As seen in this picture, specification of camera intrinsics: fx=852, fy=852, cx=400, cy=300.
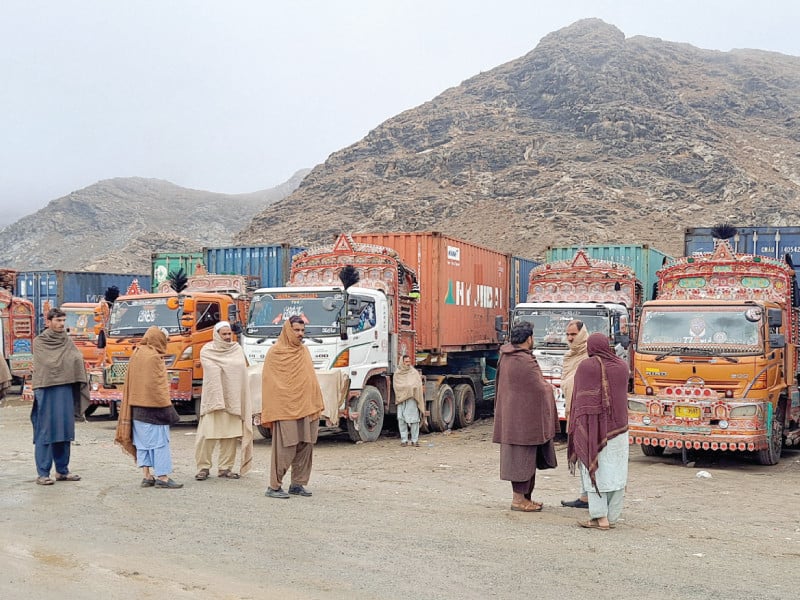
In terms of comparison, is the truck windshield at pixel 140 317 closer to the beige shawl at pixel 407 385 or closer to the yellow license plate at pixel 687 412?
the beige shawl at pixel 407 385

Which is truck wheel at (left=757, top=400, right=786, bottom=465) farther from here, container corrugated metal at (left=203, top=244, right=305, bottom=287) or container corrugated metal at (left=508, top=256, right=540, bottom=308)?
container corrugated metal at (left=203, top=244, right=305, bottom=287)

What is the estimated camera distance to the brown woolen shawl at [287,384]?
7.59 metres

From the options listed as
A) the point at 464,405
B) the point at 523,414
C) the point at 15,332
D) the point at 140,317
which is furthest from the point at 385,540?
the point at 15,332

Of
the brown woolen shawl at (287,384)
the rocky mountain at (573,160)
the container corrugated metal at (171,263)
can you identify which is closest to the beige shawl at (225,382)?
the brown woolen shawl at (287,384)

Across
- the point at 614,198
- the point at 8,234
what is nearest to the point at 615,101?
the point at 614,198

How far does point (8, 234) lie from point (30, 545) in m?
105

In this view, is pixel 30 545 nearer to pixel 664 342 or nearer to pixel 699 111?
pixel 664 342

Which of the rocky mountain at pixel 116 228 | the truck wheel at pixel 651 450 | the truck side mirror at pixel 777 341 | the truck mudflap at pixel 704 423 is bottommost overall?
the truck wheel at pixel 651 450

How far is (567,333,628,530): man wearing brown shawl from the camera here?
256 inches

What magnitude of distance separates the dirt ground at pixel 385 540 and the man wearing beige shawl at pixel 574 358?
7.8 inches

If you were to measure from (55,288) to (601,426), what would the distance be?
21.7 meters

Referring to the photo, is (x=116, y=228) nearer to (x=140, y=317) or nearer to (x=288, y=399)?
(x=140, y=317)

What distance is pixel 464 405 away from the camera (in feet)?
53.2

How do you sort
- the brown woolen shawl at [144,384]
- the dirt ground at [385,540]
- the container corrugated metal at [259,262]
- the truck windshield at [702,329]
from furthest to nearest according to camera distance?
the container corrugated metal at [259,262] → the truck windshield at [702,329] → the brown woolen shawl at [144,384] → the dirt ground at [385,540]
